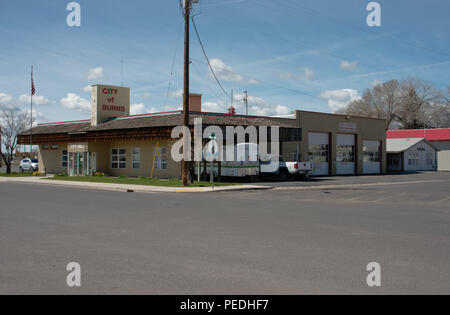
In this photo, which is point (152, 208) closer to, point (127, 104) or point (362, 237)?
point (362, 237)

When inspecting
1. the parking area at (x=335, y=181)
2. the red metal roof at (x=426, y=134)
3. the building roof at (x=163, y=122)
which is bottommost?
the parking area at (x=335, y=181)

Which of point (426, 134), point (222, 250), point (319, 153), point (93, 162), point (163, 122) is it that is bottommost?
point (222, 250)

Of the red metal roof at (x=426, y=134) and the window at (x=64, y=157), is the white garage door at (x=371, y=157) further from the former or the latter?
the window at (x=64, y=157)

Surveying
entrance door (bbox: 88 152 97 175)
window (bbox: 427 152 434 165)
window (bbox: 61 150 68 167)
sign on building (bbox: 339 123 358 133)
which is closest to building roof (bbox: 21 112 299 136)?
entrance door (bbox: 88 152 97 175)

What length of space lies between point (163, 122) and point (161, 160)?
12.9 ft

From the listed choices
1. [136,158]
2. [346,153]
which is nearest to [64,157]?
[136,158]

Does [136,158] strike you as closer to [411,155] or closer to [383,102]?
[411,155]

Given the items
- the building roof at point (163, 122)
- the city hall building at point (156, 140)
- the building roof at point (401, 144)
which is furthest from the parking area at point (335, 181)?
the building roof at point (401, 144)

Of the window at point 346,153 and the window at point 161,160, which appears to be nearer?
the window at point 161,160

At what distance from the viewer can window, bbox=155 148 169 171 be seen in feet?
115

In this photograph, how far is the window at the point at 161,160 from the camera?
34938mm

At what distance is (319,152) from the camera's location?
139 ft

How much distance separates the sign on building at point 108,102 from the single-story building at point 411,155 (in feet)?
104

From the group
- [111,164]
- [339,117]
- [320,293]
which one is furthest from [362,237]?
[339,117]
